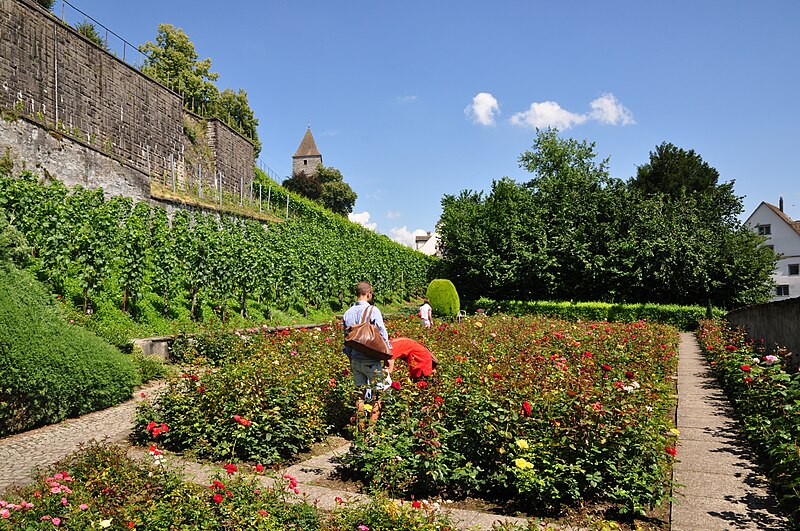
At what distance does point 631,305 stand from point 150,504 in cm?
2490

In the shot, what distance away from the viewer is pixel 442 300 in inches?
1041

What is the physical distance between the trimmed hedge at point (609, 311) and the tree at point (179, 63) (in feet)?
97.5

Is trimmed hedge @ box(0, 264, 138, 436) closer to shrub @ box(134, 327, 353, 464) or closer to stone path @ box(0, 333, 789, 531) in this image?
stone path @ box(0, 333, 789, 531)

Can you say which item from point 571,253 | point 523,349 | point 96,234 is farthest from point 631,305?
point 96,234

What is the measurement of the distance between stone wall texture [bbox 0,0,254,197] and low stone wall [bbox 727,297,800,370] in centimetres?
1742

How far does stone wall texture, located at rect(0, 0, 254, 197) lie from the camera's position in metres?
18.0

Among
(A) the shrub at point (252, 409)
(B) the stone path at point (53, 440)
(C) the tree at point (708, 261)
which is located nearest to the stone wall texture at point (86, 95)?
(B) the stone path at point (53, 440)

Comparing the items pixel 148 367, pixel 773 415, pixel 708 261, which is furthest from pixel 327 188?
pixel 773 415

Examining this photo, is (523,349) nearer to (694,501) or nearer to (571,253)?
(694,501)

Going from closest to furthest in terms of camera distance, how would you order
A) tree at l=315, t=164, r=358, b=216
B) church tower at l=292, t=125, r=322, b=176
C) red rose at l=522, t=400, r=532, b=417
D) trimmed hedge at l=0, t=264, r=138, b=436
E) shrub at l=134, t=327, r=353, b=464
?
red rose at l=522, t=400, r=532, b=417 → shrub at l=134, t=327, r=353, b=464 → trimmed hedge at l=0, t=264, r=138, b=436 → tree at l=315, t=164, r=358, b=216 → church tower at l=292, t=125, r=322, b=176

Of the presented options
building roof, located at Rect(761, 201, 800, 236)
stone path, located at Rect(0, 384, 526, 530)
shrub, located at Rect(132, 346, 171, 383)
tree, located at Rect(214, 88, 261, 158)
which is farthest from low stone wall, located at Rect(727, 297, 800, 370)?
tree, located at Rect(214, 88, 261, 158)

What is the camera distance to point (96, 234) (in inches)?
511

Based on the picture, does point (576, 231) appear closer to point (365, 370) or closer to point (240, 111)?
point (365, 370)

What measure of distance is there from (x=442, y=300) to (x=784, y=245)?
36333 mm
